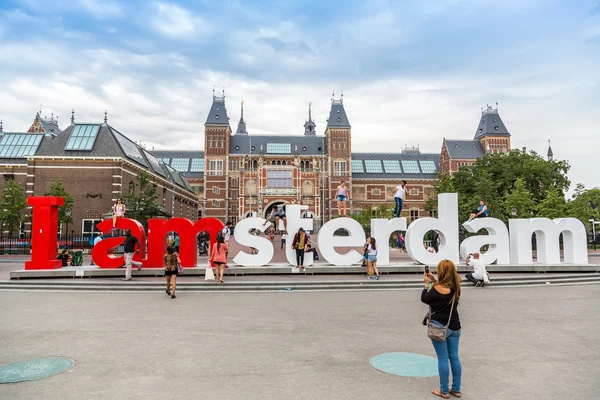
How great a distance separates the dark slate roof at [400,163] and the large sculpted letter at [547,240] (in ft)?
180

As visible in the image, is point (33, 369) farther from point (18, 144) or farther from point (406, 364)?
point (18, 144)

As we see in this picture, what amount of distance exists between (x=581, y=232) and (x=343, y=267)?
9.63 metres

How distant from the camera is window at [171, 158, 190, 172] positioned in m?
73.7

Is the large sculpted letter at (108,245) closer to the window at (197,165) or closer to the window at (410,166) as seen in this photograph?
the window at (197,165)

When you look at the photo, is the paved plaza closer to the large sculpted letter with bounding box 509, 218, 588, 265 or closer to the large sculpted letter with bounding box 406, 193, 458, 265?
the large sculpted letter with bounding box 406, 193, 458, 265

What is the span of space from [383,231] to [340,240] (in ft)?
5.55

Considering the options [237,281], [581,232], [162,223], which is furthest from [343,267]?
[581,232]

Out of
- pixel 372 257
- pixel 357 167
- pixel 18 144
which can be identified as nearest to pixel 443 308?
pixel 372 257

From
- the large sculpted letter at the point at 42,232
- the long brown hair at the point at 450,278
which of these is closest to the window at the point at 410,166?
the large sculpted letter at the point at 42,232

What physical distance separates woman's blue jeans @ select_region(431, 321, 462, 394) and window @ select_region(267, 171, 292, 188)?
194 ft

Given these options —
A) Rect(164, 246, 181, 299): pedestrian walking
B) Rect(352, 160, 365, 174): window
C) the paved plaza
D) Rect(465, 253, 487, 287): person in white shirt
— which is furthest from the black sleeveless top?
Rect(352, 160, 365, 174): window

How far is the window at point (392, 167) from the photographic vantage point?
7200 centimetres

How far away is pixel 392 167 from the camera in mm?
72750

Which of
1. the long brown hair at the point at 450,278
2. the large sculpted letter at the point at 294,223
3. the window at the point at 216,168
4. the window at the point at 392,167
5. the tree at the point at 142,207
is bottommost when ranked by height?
the long brown hair at the point at 450,278
